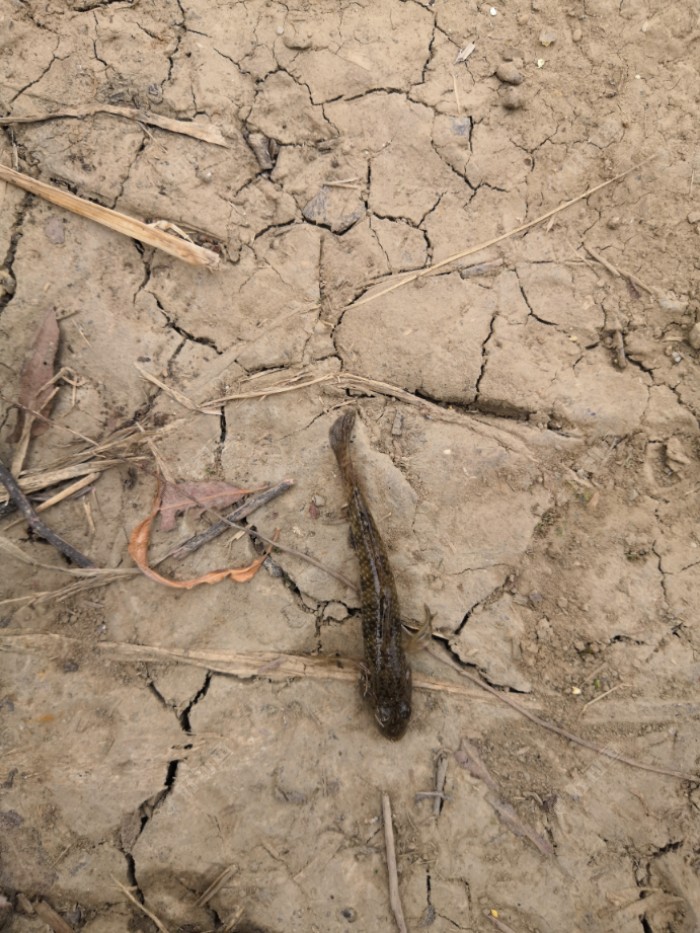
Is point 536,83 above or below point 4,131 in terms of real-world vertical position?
above

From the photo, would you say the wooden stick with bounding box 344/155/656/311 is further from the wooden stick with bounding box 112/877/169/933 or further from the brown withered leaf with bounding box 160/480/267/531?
the wooden stick with bounding box 112/877/169/933

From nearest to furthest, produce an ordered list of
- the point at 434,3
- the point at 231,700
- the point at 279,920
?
the point at 279,920 → the point at 231,700 → the point at 434,3

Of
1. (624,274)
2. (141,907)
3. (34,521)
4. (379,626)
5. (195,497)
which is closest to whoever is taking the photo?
(141,907)

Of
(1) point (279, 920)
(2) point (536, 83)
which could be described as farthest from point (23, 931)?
(2) point (536, 83)

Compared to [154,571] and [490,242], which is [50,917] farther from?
[490,242]

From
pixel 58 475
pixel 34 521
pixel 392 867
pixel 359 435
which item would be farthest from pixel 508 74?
pixel 392 867

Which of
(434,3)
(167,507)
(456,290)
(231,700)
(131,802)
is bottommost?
(131,802)

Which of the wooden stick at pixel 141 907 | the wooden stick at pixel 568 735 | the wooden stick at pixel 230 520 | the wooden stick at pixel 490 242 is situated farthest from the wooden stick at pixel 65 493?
the wooden stick at pixel 568 735

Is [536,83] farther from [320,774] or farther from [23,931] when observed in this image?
[23,931]
